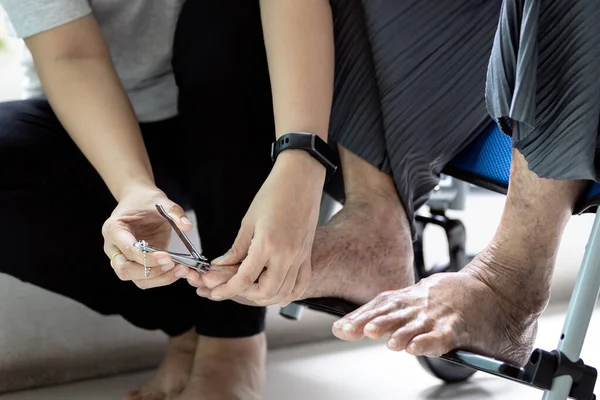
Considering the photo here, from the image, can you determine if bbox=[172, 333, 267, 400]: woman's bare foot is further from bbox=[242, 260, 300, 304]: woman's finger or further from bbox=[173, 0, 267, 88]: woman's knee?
bbox=[173, 0, 267, 88]: woman's knee

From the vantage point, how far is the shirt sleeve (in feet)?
2.87

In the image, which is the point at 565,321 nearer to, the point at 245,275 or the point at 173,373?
the point at 245,275

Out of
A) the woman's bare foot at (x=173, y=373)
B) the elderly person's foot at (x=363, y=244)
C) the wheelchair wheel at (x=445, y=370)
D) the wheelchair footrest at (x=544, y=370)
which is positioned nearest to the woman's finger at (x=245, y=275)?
the elderly person's foot at (x=363, y=244)

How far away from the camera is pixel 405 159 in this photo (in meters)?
0.88

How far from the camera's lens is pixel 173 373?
101 centimetres

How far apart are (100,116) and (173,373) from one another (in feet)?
1.15

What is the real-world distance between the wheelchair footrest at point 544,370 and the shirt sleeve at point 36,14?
57 centimetres

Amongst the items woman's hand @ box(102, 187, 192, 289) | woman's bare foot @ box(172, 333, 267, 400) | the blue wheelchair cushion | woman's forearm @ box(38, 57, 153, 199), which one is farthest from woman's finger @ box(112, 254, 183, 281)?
the blue wheelchair cushion

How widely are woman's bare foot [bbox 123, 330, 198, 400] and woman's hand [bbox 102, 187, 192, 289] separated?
27cm

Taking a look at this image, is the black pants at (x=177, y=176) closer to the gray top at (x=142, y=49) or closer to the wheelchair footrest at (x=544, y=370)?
the gray top at (x=142, y=49)

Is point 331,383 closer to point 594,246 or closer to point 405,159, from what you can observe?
point 405,159

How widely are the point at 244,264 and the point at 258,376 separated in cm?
29

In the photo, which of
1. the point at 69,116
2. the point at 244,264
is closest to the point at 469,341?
the point at 244,264

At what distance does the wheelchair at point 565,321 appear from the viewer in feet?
2.31
